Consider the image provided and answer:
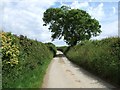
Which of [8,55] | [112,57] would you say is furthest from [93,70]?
[8,55]

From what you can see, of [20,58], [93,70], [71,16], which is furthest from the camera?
[71,16]

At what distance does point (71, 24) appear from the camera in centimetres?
6550

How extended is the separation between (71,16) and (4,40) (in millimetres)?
50996

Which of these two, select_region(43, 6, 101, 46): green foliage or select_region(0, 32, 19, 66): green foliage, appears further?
select_region(43, 6, 101, 46): green foliage

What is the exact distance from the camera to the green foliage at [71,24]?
211ft

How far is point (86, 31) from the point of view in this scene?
218 feet

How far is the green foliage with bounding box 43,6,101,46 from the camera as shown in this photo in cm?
6438

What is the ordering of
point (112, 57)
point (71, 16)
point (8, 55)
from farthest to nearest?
point (71, 16) < point (112, 57) < point (8, 55)

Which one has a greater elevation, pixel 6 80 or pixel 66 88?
pixel 6 80

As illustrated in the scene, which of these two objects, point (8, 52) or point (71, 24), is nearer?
point (8, 52)

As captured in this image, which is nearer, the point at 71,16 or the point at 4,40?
the point at 4,40

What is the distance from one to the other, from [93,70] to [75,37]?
4489 centimetres

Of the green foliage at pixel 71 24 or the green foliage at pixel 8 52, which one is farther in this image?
the green foliage at pixel 71 24

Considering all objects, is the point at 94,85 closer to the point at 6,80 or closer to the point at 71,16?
the point at 6,80
